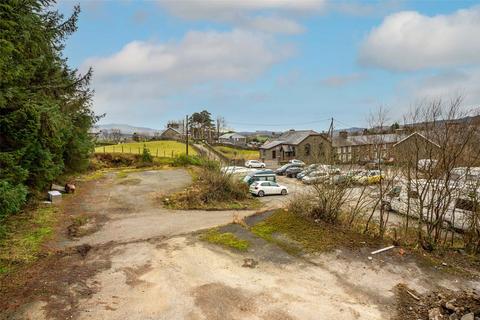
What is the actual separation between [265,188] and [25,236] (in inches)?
648

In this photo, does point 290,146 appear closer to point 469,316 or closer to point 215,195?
point 215,195

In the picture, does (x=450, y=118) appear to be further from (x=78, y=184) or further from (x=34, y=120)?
(x=78, y=184)

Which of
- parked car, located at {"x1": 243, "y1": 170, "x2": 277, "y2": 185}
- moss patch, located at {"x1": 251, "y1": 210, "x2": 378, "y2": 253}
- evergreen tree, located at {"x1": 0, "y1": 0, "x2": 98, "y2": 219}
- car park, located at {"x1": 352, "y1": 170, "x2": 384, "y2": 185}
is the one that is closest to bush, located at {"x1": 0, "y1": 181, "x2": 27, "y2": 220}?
evergreen tree, located at {"x1": 0, "y1": 0, "x2": 98, "y2": 219}

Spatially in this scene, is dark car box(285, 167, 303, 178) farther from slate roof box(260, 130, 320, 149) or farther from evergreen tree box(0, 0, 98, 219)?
evergreen tree box(0, 0, 98, 219)

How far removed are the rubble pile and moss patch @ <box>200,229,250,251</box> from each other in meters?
4.41

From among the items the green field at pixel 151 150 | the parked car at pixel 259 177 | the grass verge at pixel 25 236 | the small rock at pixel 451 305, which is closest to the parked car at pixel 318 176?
Answer: the small rock at pixel 451 305

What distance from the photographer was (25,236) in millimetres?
11211

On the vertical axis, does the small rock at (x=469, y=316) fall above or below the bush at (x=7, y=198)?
below

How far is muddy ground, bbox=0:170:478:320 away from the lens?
662 centimetres

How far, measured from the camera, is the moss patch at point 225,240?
10.2 metres

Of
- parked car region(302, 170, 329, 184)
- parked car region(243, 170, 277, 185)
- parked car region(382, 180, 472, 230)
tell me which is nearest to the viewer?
parked car region(382, 180, 472, 230)

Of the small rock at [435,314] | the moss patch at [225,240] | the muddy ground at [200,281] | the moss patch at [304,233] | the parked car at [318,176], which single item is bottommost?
the small rock at [435,314]

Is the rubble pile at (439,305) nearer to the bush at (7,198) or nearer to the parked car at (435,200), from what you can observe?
the parked car at (435,200)

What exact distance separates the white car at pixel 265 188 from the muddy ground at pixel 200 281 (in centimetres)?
1273
